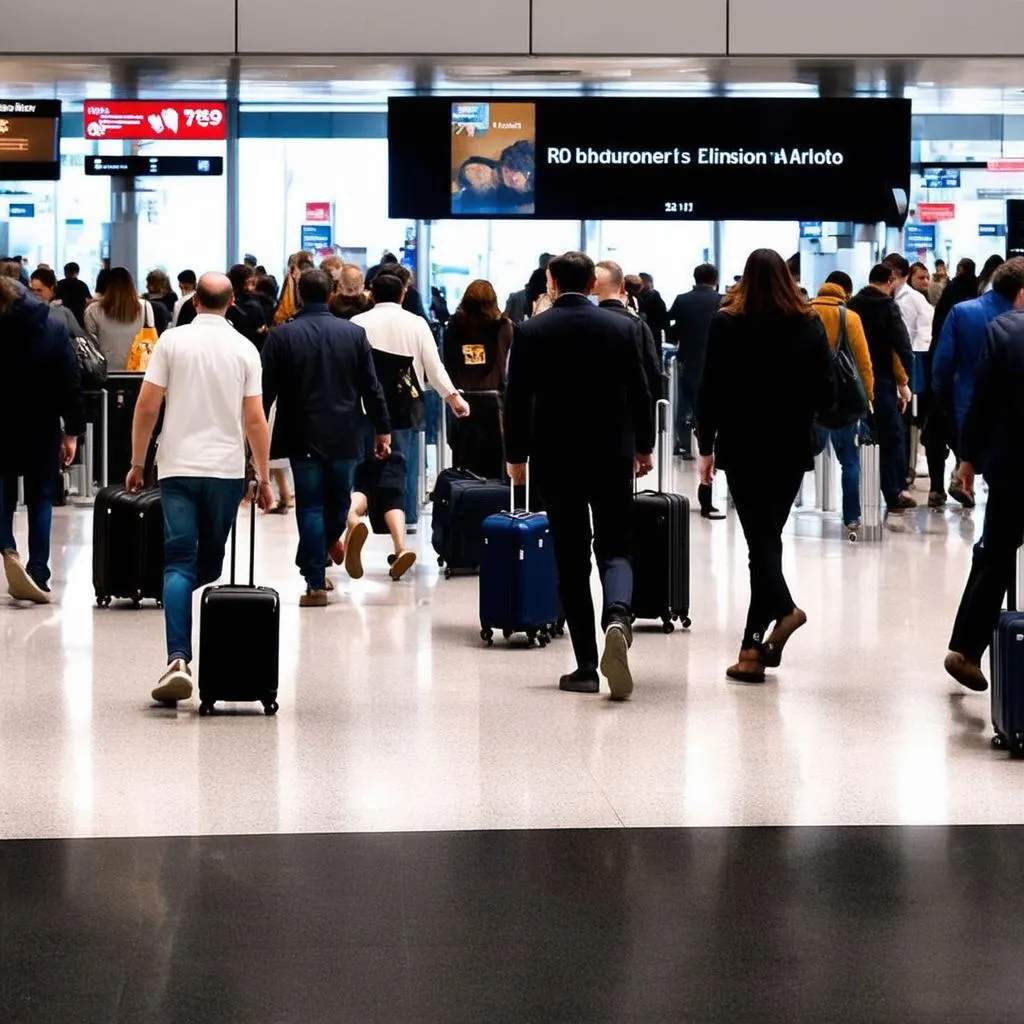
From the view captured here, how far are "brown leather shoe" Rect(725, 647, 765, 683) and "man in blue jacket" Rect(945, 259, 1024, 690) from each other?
956 mm

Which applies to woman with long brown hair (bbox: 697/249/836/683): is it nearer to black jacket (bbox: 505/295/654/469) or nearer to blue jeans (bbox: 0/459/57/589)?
black jacket (bbox: 505/295/654/469)

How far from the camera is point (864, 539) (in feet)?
45.4

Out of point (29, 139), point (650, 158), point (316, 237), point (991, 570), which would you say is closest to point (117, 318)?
point (29, 139)

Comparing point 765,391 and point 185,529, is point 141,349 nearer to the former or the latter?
point 185,529

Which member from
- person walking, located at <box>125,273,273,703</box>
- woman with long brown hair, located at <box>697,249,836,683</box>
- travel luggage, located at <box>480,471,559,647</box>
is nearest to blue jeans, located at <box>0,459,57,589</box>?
travel luggage, located at <box>480,471,559,647</box>

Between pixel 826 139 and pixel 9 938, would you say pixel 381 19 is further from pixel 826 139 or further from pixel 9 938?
pixel 9 938

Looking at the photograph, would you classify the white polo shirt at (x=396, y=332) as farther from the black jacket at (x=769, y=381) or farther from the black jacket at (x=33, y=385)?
the black jacket at (x=769, y=381)

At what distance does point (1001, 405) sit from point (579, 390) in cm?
169

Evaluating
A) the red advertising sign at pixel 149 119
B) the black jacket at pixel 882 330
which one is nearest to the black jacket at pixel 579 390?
the black jacket at pixel 882 330

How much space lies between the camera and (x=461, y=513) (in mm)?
11812

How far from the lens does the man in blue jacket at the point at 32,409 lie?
1074 centimetres

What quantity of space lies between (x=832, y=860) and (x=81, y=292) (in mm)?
12569

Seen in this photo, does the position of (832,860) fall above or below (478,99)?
below

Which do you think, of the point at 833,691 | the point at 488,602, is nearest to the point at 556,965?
the point at 833,691
